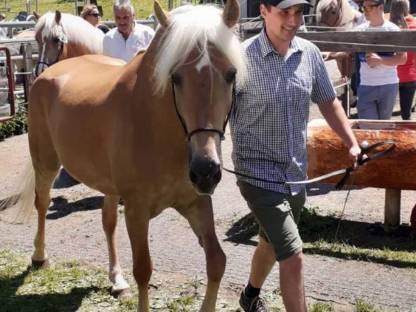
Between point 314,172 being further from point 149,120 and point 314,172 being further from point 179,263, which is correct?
point 149,120

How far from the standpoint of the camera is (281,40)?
9.91ft

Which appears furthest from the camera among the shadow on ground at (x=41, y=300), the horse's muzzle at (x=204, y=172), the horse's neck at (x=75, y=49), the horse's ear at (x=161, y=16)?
the horse's neck at (x=75, y=49)

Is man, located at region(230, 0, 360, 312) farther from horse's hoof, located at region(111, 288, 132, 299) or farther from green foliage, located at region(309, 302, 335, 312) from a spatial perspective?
horse's hoof, located at region(111, 288, 132, 299)

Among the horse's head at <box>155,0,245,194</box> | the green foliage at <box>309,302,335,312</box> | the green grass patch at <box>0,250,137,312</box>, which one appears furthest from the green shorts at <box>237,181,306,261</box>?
the green grass patch at <box>0,250,137,312</box>

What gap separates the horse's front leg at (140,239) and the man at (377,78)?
359cm

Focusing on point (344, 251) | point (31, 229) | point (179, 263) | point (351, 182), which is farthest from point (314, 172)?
point (31, 229)

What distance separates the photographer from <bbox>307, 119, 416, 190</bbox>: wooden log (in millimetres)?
4824

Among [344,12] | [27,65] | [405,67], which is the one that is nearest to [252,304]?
[405,67]

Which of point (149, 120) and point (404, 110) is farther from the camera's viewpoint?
Result: point (404, 110)

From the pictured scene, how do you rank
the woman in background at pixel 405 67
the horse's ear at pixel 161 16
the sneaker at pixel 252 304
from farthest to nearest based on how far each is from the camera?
1. the woman in background at pixel 405 67
2. the sneaker at pixel 252 304
3. the horse's ear at pixel 161 16

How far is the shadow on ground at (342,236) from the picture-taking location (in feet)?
15.6

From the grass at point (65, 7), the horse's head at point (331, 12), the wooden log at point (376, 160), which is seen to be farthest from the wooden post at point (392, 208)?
the grass at point (65, 7)

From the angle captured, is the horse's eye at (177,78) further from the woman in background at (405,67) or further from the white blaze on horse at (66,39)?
the woman in background at (405,67)

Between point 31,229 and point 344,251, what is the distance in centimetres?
297
